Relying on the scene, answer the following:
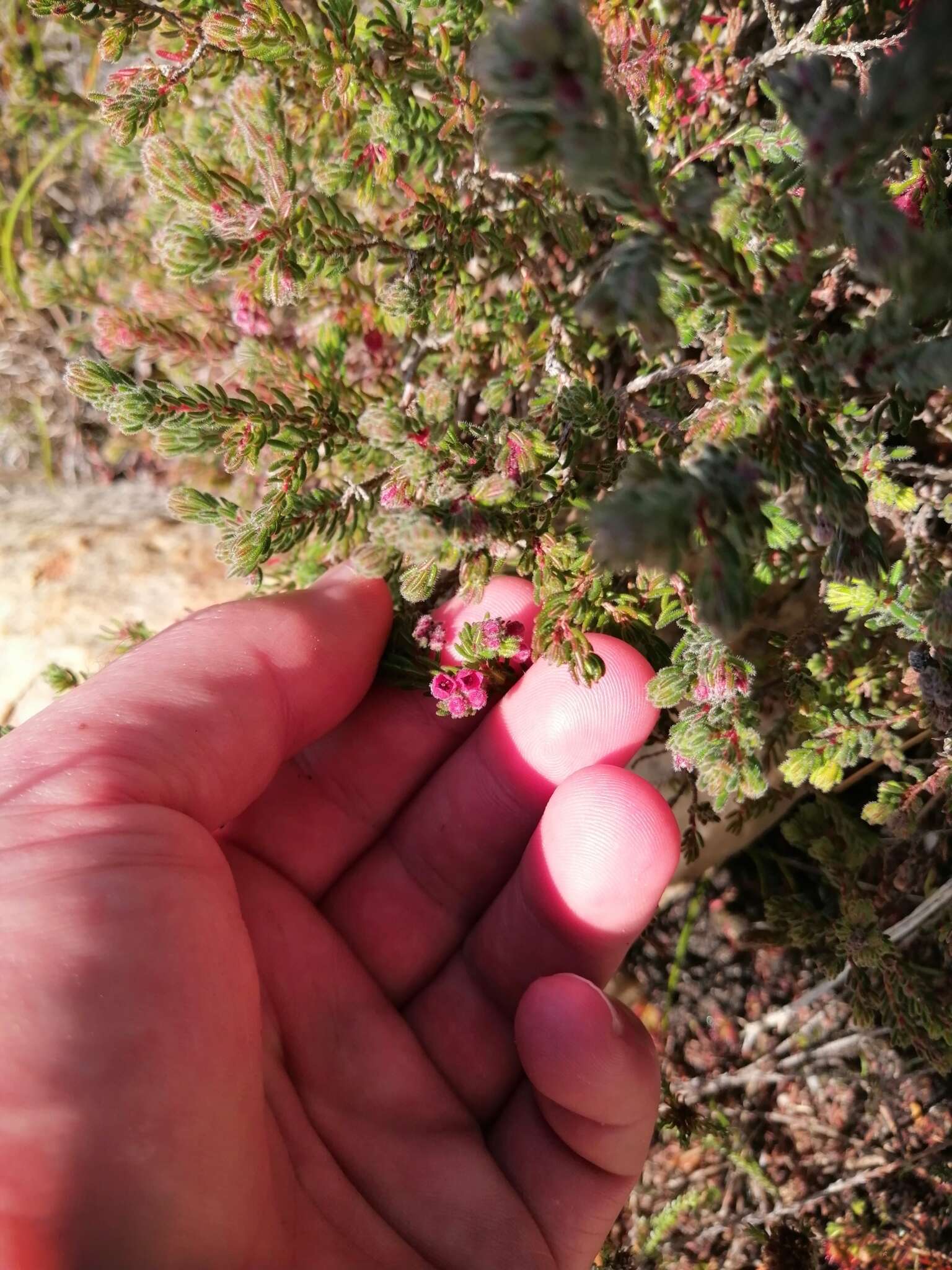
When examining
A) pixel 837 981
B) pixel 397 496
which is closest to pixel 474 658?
pixel 397 496

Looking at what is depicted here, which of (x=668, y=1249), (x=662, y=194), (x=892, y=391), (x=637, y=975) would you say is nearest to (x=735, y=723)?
(x=892, y=391)

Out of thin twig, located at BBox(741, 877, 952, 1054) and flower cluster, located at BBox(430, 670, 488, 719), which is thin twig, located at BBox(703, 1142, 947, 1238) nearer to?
thin twig, located at BBox(741, 877, 952, 1054)

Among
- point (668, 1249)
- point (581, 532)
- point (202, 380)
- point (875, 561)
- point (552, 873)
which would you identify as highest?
point (875, 561)

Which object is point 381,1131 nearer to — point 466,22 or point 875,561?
point 875,561

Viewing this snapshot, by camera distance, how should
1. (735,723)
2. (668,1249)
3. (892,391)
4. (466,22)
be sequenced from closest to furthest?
1. (892,391)
2. (735,723)
3. (466,22)
4. (668,1249)

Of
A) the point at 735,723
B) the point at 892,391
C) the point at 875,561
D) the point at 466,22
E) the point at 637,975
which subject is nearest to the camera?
the point at 875,561

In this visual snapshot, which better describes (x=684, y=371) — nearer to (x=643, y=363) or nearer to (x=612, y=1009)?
(x=643, y=363)
